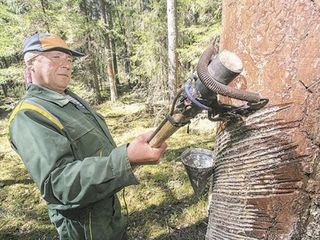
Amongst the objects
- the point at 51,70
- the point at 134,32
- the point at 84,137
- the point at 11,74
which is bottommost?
the point at 11,74

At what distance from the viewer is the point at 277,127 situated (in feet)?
3.75

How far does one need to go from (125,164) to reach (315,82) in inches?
34.3

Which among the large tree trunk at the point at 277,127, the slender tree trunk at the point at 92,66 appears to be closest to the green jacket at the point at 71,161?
the large tree trunk at the point at 277,127

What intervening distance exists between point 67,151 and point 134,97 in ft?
56.9

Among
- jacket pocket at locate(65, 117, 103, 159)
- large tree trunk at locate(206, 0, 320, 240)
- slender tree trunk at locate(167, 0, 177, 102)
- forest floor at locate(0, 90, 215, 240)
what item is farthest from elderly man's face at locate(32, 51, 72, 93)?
slender tree trunk at locate(167, 0, 177, 102)

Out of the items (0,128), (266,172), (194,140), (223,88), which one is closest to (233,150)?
(266,172)

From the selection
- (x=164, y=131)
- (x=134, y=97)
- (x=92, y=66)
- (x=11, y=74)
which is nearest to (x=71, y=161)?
(x=164, y=131)

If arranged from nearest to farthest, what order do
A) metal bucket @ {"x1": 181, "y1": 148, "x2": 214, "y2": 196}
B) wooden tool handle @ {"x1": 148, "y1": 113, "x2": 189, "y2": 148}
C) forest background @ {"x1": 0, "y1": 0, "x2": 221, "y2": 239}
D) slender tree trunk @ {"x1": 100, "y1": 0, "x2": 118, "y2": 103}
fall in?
wooden tool handle @ {"x1": 148, "y1": 113, "x2": 189, "y2": 148} → metal bucket @ {"x1": 181, "y1": 148, "x2": 214, "y2": 196} → forest background @ {"x1": 0, "y1": 0, "x2": 221, "y2": 239} → slender tree trunk @ {"x1": 100, "y1": 0, "x2": 118, "y2": 103}

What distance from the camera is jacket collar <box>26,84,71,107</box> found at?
78.6 inches

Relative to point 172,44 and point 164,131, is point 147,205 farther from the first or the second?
point 172,44

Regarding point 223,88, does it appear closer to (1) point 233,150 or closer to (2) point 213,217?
(1) point 233,150

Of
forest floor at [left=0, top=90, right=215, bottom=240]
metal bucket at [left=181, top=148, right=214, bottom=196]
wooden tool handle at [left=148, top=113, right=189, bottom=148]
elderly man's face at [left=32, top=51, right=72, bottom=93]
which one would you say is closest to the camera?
wooden tool handle at [left=148, top=113, right=189, bottom=148]

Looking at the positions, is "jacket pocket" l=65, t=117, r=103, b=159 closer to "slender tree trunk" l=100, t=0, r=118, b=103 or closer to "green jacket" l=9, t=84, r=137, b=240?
"green jacket" l=9, t=84, r=137, b=240

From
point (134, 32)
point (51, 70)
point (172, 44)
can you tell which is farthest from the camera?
point (134, 32)
